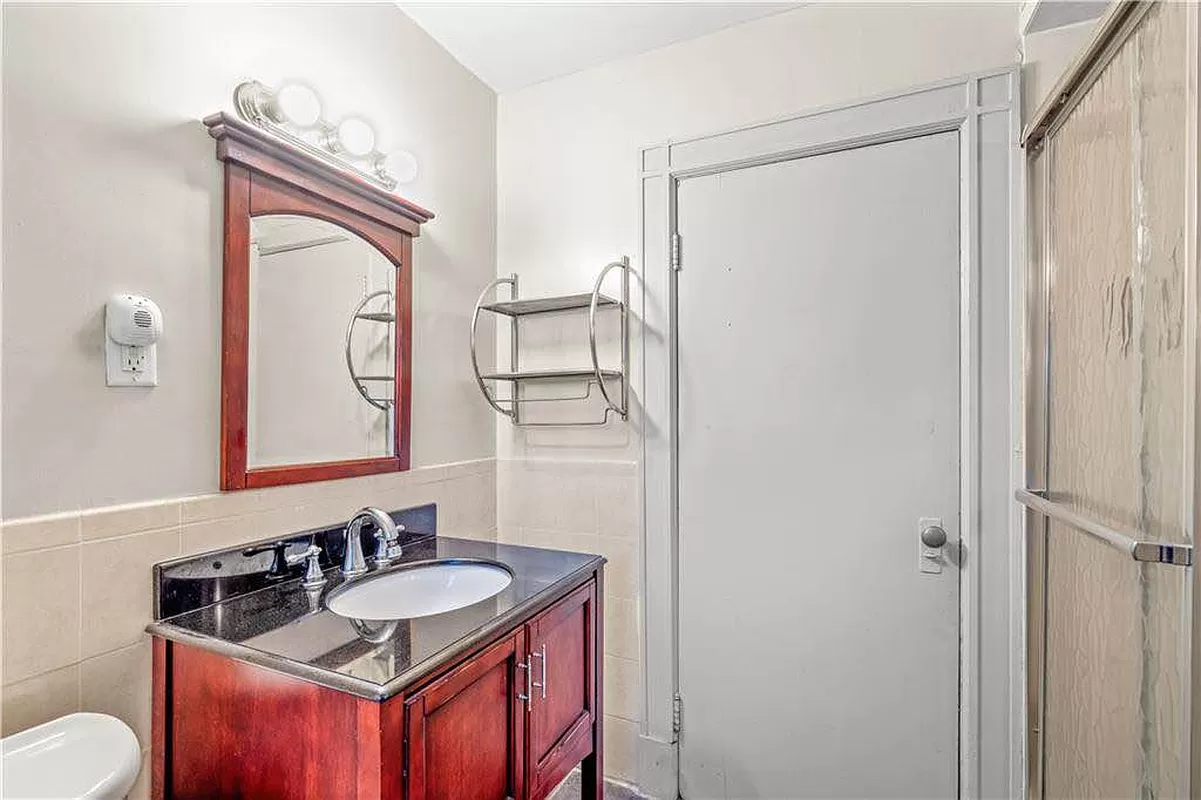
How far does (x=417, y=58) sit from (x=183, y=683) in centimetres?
180

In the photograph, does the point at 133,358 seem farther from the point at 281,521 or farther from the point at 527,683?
the point at 527,683

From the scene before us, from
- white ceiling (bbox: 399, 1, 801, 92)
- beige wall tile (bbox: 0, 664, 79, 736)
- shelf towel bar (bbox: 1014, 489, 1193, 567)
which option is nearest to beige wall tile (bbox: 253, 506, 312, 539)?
beige wall tile (bbox: 0, 664, 79, 736)

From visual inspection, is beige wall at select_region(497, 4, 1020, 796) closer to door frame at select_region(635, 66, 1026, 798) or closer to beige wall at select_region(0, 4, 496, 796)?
door frame at select_region(635, 66, 1026, 798)

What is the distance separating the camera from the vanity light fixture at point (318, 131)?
133cm

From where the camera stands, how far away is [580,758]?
150 cm

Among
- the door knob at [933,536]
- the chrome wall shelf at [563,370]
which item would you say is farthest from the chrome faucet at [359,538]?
the door knob at [933,536]

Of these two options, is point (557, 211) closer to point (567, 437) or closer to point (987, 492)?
point (567, 437)

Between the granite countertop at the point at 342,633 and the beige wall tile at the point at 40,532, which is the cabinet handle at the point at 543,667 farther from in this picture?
the beige wall tile at the point at 40,532

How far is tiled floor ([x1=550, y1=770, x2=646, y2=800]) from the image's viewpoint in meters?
1.91

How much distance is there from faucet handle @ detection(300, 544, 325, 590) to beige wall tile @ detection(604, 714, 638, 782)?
1126mm

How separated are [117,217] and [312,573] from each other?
2.71ft

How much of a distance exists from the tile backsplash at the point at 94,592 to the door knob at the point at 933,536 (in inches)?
65.4

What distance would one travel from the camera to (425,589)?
154 cm

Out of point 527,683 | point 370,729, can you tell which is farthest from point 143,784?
point 527,683
